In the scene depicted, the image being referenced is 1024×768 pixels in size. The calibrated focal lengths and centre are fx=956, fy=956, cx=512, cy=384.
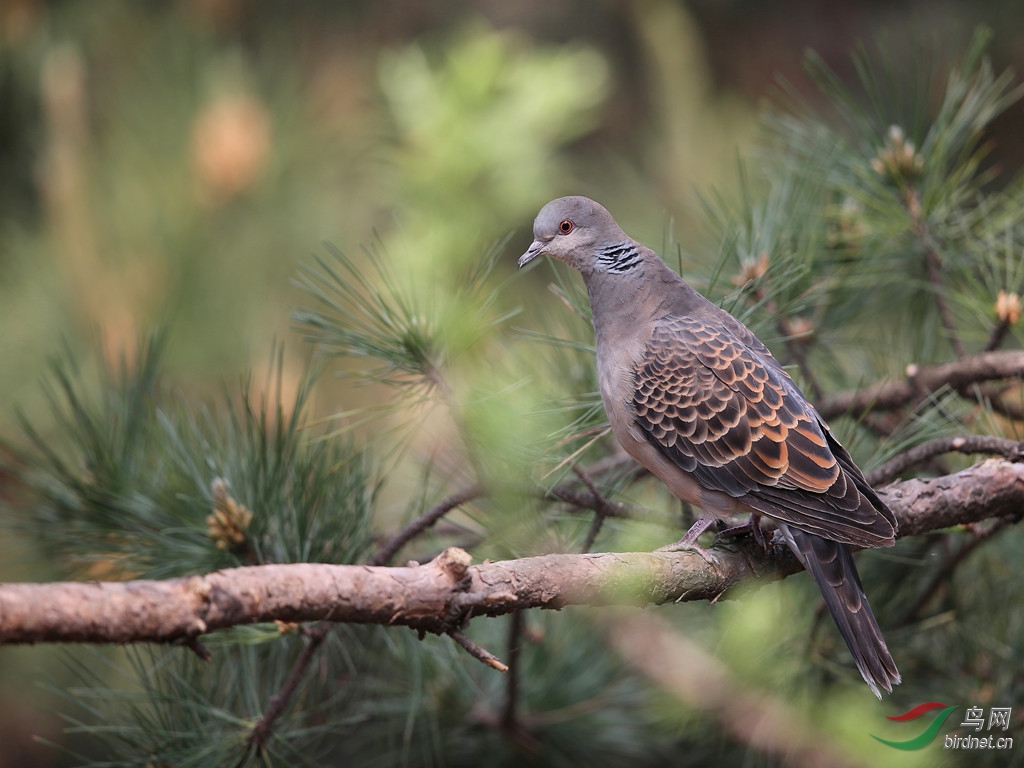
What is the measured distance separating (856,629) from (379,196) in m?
3.15

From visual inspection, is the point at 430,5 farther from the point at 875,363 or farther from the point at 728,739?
the point at 728,739

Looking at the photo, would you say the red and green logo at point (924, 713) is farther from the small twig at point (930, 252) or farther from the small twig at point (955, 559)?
the small twig at point (930, 252)

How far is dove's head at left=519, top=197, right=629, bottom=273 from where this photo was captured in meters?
2.29

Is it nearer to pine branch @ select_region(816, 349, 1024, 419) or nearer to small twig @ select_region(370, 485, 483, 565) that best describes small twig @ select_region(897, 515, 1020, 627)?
pine branch @ select_region(816, 349, 1024, 419)

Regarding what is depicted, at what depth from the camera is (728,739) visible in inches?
94.6

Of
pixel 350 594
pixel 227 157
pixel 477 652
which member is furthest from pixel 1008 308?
pixel 227 157

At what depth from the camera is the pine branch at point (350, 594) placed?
42.4 inches

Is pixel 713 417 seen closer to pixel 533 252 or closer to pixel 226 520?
pixel 533 252

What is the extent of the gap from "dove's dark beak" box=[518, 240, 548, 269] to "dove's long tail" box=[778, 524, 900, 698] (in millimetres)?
847

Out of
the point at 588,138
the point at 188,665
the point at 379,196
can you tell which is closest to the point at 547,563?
the point at 188,665

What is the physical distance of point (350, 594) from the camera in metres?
1.25

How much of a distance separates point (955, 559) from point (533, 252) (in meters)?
1.20

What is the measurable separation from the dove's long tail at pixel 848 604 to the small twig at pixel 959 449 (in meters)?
0.23

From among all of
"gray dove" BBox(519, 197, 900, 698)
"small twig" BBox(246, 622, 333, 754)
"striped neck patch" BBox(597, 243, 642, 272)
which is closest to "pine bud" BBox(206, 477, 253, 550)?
"small twig" BBox(246, 622, 333, 754)
